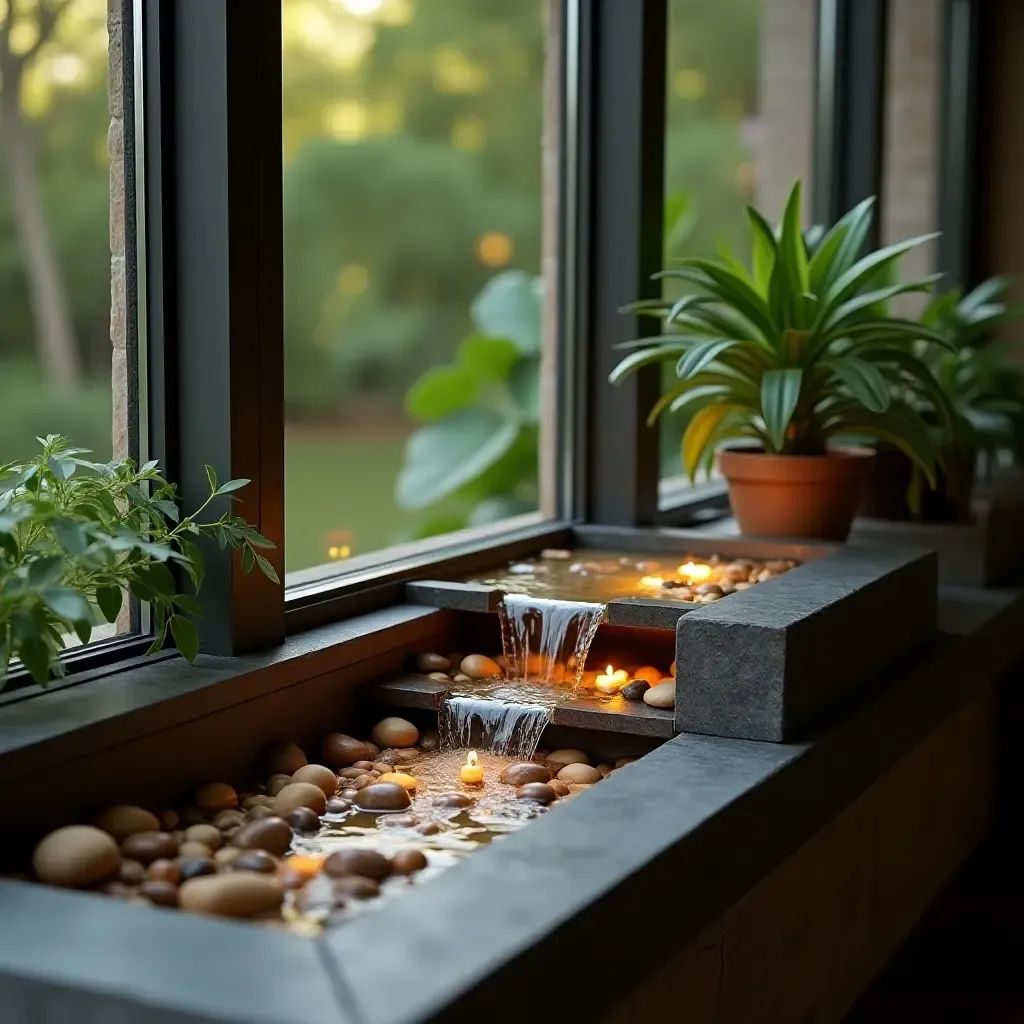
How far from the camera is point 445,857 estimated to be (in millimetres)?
1810

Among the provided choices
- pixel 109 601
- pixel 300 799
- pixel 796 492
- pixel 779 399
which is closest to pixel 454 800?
pixel 300 799

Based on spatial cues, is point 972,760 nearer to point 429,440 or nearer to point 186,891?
point 429,440

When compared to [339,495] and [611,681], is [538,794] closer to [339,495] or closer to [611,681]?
[611,681]

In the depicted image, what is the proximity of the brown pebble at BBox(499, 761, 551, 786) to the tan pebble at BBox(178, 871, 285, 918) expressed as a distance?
57 centimetres

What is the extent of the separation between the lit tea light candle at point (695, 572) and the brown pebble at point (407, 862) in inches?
47.2

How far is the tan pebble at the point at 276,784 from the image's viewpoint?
2.06 meters

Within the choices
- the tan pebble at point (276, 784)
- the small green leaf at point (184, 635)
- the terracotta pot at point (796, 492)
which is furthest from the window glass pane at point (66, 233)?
the terracotta pot at point (796, 492)

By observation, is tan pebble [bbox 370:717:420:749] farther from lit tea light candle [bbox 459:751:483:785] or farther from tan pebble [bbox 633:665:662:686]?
tan pebble [bbox 633:665:662:686]

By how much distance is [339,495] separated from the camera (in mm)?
3617

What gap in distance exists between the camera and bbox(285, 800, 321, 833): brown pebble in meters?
1.90

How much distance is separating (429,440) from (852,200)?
145 centimetres

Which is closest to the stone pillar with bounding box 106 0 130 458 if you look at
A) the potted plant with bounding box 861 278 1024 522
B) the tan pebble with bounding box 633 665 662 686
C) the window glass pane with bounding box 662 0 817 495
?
the tan pebble with bounding box 633 665 662 686

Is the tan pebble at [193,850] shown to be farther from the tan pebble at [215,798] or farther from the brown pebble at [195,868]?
the tan pebble at [215,798]

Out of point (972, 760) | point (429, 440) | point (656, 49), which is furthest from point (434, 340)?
point (972, 760)
